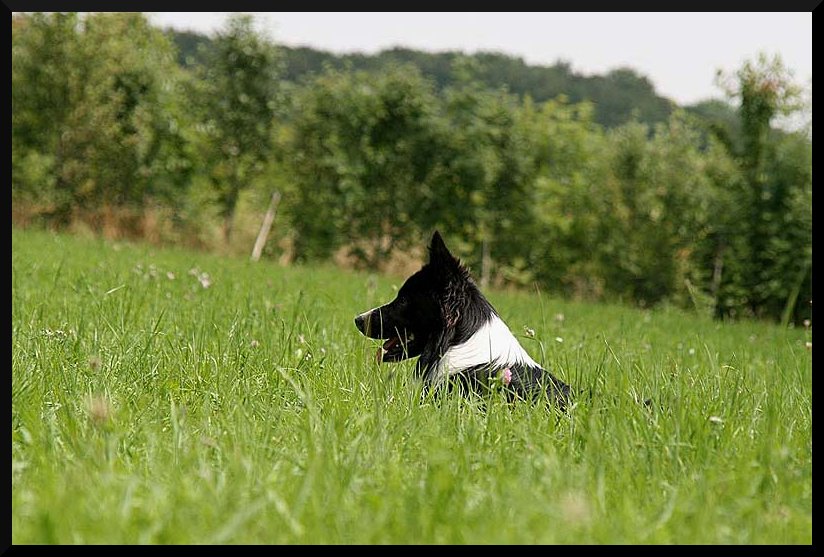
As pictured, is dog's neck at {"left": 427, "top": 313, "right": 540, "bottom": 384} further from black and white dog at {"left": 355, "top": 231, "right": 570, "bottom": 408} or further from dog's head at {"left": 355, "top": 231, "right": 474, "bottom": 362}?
dog's head at {"left": 355, "top": 231, "right": 474, "bottom": 362}

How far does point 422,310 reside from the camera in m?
3.67

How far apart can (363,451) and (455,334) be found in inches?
41.3

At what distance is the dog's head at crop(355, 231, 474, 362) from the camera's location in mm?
3527

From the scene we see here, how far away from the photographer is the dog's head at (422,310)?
3.53 metres

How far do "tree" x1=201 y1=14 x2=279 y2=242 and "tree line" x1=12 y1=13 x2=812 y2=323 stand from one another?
0.04 m

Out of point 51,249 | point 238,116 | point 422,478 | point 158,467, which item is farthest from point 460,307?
point 238,116

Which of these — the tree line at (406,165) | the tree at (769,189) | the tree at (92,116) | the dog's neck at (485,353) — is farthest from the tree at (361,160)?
the dog's neck at (485,353)

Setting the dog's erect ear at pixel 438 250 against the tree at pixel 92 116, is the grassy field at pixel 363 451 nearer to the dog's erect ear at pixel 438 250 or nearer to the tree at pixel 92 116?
the dog's erect ear at pixel 438 250

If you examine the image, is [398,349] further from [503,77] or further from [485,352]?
[503,77]

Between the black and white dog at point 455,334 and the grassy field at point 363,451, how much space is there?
156 mm

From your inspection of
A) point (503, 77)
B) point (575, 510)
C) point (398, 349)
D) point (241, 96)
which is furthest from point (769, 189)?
point (575, 510)

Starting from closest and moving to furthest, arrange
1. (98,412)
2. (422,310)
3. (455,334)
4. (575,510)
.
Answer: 1. (575,510)
2. (98,412)
3. (455,334)
4. (422,310)

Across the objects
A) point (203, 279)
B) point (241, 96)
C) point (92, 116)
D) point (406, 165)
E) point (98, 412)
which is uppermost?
point (241, 96)

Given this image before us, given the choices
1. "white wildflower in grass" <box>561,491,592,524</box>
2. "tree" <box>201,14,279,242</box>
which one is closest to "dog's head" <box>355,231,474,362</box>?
"white wildflower in grass" <box>561,491,592,524</box>
